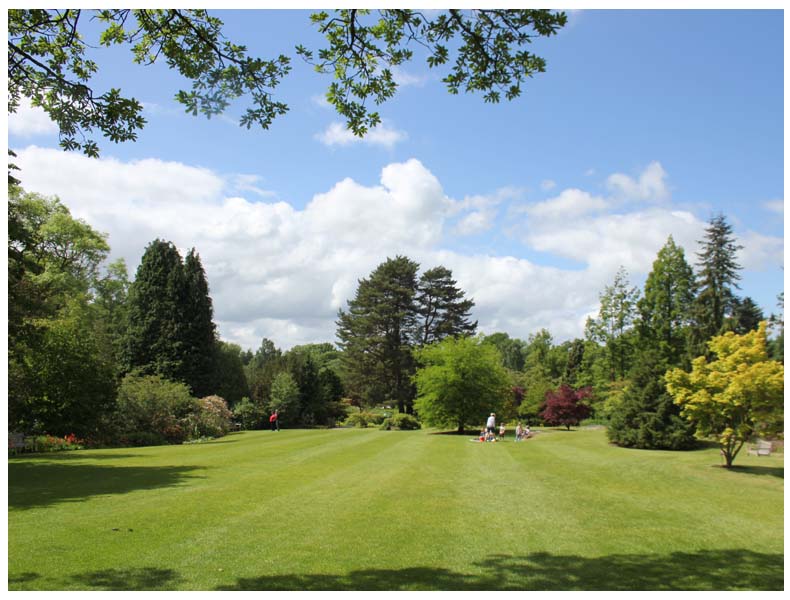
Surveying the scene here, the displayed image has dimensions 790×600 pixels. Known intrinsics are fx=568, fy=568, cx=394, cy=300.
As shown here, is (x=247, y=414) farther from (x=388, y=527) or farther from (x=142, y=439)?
(x=388, y=527)

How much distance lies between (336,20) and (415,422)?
35.0 metres

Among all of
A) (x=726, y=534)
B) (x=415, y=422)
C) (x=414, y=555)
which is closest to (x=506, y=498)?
(x=726, y=534)

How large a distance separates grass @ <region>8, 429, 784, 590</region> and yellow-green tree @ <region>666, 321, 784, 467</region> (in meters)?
1.28

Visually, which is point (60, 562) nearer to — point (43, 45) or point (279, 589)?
point (279, 589)

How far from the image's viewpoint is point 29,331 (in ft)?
43.1

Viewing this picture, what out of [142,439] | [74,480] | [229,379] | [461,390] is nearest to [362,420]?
[229,379]

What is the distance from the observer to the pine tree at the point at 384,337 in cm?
5366

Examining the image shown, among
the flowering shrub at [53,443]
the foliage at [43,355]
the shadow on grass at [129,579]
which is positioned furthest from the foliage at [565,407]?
the shadow on grass at [129,579]

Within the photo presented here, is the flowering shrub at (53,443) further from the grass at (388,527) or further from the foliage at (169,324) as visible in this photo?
the foliage at (169,324)

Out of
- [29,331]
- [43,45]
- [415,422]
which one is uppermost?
[43,45]

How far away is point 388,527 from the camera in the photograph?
8.04 meters

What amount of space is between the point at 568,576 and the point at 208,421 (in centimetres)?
2737

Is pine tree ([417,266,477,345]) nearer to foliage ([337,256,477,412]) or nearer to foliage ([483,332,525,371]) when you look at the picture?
foliage ([337,256,477,412])

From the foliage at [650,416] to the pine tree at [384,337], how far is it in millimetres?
30213
